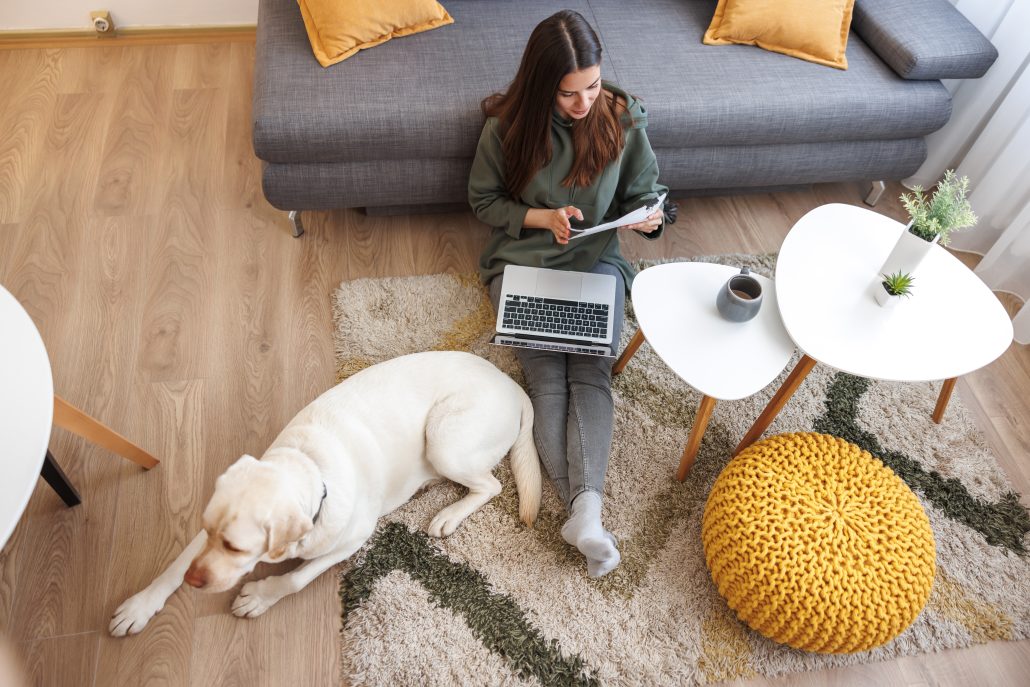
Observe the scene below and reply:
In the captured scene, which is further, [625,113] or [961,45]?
[961,45]

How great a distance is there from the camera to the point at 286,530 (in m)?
1.22

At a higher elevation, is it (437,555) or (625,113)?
(625,113)

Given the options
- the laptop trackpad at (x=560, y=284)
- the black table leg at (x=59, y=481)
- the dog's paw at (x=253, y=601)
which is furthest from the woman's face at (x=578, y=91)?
the black table leg at (x=59, y=481)

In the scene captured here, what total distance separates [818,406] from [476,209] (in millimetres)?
1089

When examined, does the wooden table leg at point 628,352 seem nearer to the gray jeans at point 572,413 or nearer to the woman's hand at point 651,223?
the gray jeans at point 572,413

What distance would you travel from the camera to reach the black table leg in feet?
5.16

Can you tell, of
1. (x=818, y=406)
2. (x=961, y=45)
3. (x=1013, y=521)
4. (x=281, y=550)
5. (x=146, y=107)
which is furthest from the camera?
(x=146, y=107)

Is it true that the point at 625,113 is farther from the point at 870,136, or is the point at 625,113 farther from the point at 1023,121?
the point at 1023,121

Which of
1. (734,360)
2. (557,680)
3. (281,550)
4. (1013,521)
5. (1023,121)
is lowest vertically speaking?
(557,680)

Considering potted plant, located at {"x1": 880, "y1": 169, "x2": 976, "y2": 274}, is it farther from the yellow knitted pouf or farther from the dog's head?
the dog's head

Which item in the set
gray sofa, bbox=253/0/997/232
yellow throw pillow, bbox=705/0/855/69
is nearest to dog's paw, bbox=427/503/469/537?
gray sofa, bbox=253/0/997/232

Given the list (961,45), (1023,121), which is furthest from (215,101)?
(1023,121)

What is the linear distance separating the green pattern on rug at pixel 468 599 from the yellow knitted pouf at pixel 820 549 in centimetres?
40

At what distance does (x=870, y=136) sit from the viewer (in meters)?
2.23
